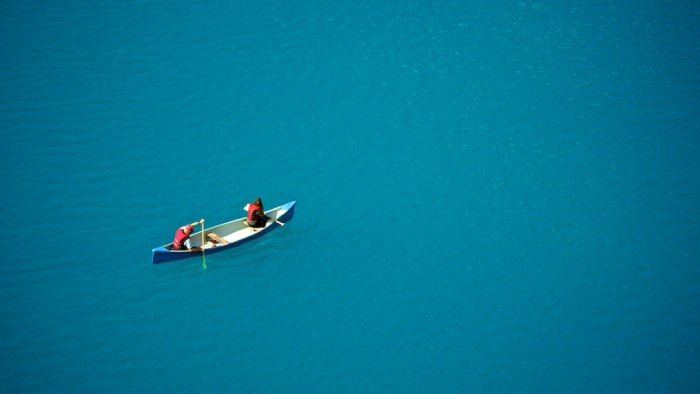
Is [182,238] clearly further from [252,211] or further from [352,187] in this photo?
[352,187]

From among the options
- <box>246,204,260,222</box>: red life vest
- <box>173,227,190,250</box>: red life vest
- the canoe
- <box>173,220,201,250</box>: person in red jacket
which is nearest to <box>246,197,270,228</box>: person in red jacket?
<box>246,204,260,222</box>: red life vest

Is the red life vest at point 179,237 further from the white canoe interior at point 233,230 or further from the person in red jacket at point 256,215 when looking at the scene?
the person in red jacket at point 256,215

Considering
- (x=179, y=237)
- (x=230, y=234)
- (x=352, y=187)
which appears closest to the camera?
(x=179, y=237)

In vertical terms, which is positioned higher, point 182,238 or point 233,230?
point 233,230

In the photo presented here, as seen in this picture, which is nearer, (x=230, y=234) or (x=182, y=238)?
(x=182, y=238)

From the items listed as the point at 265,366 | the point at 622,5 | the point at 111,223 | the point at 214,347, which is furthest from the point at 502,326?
the point at 622,5

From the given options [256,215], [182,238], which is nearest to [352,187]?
[256,215]

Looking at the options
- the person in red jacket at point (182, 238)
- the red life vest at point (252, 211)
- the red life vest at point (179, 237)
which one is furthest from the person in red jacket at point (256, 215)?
the red life vest at point (179, 237)
